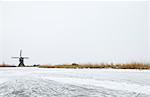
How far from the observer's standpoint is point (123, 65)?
6.05 meters

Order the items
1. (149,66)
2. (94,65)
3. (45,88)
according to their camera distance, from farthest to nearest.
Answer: (94,65), (149,66), (45,88)

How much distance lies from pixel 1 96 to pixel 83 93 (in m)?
0.64

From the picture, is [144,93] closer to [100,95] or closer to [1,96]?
[100,95]

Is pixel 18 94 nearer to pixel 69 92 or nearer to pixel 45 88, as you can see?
pixel 45 88

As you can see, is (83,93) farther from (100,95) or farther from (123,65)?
(123,65)

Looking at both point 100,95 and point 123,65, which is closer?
point 100,95

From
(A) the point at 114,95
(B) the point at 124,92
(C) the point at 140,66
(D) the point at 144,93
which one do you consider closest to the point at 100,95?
(A) the point at 114,95

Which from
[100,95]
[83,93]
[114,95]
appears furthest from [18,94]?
[114,95]

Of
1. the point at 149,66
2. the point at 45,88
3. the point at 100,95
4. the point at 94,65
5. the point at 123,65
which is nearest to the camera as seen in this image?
the point at 100,95

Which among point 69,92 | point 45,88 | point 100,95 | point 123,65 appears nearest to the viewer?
point 100,95

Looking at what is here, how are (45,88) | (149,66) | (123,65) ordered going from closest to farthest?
(45,88)
(149,66)
(123,65)

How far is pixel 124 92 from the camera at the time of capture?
1.45 metres

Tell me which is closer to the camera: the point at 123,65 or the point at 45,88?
the point at 45,88

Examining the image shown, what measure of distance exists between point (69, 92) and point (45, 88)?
0.28 metres
